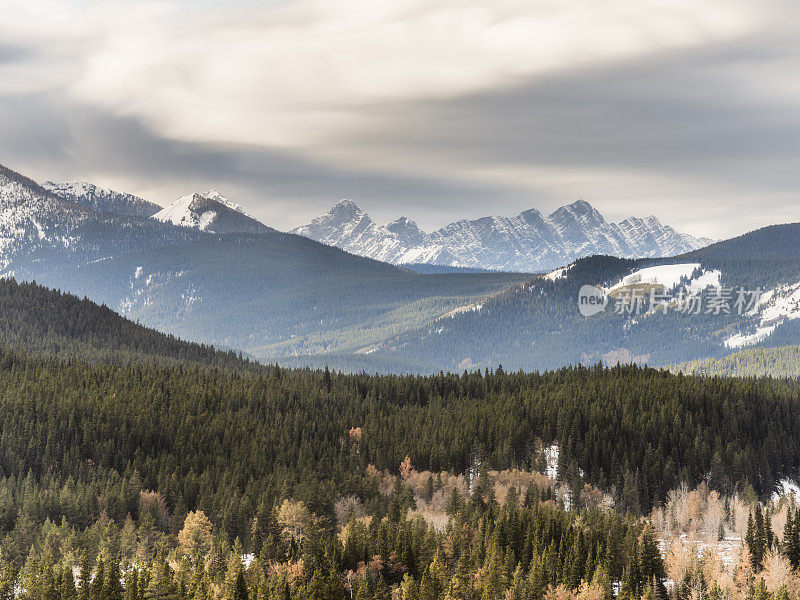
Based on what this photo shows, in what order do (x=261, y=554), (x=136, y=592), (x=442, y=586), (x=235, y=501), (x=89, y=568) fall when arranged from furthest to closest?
(x=235, y=501), (x=261, y=554), (x=89, y=568), (x=442, y=586), (x=136, y=592)

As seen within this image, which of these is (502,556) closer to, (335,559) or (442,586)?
(442,586)

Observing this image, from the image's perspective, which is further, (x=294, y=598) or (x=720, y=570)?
(x=720, y=570)

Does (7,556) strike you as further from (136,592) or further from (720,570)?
(720,570)

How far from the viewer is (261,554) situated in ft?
558

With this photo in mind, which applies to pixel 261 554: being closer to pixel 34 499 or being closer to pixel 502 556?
pixel 502 556

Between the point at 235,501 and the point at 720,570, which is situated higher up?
the point at 235,501

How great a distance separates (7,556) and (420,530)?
78.2 meters

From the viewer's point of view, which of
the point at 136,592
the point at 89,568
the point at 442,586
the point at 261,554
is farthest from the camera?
the point at 261,554

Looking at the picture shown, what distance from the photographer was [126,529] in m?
180

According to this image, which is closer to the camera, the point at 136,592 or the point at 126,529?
the point at 136,592

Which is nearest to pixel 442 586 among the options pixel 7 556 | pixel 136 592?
pixel 136 592

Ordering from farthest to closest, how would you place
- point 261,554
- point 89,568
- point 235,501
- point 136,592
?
point 235,501, point 261,554, point 89,568, point 136,592

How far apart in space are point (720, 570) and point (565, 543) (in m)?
30.0

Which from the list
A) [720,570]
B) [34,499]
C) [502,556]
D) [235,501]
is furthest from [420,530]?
[34,499]
